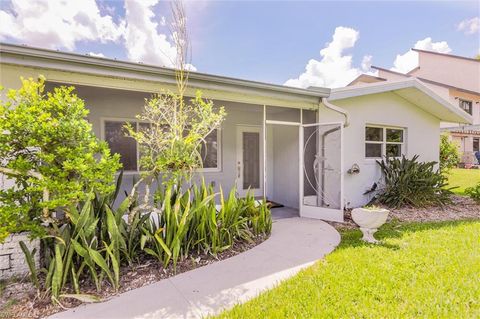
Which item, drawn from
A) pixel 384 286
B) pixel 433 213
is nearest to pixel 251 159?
pixel 433 213

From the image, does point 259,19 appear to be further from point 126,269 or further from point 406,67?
point 406,67

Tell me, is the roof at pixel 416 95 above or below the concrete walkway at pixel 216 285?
above

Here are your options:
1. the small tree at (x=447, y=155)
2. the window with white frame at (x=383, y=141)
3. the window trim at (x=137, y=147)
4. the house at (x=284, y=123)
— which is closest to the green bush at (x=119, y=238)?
the house at (x=284, y=123)

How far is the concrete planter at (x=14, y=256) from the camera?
130 inches

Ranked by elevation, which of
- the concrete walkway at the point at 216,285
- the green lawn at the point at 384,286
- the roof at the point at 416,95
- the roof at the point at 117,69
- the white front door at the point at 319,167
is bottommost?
the concrete walkway at the point at 216,285

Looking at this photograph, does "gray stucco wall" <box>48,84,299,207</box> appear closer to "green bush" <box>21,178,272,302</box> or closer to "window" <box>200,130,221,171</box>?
"window" <box>200,130,221,171</box>

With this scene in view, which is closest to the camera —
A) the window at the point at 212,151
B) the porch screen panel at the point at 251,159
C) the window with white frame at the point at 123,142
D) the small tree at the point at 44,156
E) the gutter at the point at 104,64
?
the small tree at the point at 44,156

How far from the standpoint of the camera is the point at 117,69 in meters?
4.22

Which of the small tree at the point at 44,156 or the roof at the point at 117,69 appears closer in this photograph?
the small tree at the point at 44,156

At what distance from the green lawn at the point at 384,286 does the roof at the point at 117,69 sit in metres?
3.58

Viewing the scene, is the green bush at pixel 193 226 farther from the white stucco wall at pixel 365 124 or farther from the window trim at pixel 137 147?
the white stucco wall at pixel 365 124

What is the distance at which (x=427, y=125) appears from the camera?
10047 mm

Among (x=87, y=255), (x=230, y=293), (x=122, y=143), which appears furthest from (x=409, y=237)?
(x=122, y=143)

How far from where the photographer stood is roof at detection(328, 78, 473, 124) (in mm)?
6957
